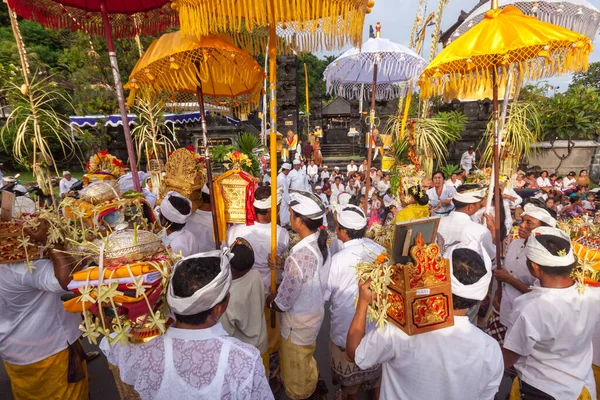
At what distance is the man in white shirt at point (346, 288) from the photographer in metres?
2.72

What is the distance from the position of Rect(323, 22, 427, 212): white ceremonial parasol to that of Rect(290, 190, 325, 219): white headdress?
9.57 ft

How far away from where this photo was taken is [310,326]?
264 centimetres

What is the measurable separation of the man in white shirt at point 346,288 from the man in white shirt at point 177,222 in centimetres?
150

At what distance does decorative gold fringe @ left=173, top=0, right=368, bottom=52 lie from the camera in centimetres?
222

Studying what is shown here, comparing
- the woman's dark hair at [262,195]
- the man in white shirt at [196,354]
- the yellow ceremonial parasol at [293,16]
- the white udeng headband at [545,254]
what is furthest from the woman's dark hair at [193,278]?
the white udeng headband at [545,254]

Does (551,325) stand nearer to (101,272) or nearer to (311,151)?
(101,272)

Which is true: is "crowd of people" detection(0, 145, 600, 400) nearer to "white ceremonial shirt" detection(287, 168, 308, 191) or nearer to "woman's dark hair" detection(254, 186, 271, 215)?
"woman's dark hair" detection(254, 186, 271, 215)

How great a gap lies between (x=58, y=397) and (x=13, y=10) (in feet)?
11.9

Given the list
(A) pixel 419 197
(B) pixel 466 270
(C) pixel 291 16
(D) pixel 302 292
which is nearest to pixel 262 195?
(D) pixel 302 292

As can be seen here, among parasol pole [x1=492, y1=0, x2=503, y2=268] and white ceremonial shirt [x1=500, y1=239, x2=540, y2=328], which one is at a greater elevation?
parasol pole [x1=492, y1=0, x2=503, y2=268]

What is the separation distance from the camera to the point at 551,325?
6.52 ft

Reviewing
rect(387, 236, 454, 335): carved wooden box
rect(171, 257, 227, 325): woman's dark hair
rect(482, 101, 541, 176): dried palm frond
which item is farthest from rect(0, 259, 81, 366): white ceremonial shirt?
rect(482, 101, 541, 176): dried palm frond

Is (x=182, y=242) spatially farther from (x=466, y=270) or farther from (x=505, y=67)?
(x=505, y=67)

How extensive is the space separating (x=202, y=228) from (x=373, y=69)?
439 centimetres
